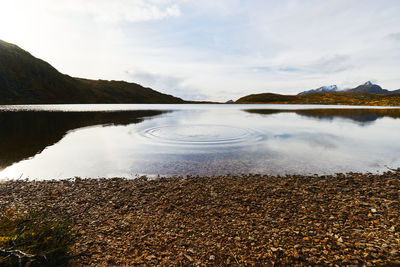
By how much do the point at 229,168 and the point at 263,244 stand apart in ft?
36.4

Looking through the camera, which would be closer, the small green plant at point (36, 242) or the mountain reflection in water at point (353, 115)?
the small green plant at point (36, 242)

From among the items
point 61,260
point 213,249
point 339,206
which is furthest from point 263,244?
point 61,260

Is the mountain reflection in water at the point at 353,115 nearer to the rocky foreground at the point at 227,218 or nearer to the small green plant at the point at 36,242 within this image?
the rocky foreground at the point at 227,218

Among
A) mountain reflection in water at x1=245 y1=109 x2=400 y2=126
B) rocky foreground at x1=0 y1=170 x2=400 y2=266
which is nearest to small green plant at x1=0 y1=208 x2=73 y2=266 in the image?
rocky foreground at x1=0 y1=170 x2=400 y2=266

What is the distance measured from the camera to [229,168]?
18859mm

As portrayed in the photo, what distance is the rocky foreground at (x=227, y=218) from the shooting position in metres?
7.26

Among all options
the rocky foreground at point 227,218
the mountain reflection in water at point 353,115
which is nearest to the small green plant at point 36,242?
the rocky foreground at point 227,218

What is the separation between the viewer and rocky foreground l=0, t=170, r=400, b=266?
286 inches

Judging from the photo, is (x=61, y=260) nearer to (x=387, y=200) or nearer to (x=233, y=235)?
(x=233, y=235)

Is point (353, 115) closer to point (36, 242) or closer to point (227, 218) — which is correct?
point (227, 218)

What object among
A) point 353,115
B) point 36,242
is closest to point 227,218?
point 36,242

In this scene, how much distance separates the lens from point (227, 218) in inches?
388

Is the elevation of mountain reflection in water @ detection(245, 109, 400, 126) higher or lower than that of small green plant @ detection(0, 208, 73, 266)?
lower

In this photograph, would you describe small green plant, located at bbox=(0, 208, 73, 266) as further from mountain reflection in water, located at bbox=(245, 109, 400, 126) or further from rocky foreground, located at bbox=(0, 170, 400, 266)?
mountain reflection in water, located at bbox=(245, 109, 400, 126)
